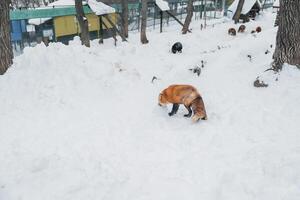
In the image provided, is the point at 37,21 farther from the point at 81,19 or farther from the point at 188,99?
the point at 188,99

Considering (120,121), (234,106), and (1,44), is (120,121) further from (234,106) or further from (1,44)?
(1,44)

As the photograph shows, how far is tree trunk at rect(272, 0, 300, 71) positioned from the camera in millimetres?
7973

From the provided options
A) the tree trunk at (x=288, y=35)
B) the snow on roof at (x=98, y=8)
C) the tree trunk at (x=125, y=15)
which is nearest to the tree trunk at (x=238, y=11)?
the tree trunk at (x=125, y=15)

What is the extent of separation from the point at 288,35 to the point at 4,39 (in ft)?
24.1

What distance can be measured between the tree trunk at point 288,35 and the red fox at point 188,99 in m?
2.57

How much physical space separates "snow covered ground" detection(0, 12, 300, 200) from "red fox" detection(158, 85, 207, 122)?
233 mm

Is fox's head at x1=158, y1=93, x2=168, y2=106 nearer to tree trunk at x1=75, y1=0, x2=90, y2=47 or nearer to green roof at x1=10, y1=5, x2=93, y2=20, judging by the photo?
tree trunk at x1=75, y1=0, x2=90, y2=47

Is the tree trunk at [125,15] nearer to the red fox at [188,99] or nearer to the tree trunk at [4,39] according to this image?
the tree trunk at [4,39]

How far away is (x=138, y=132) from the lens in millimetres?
7148

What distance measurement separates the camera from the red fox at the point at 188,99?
23.8ft

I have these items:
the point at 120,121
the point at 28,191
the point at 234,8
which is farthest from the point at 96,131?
the point at 234,8

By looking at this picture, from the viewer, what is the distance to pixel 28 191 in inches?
200

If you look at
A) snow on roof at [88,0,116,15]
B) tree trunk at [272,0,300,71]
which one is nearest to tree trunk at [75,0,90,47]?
snow on roof at [88,0,116,15]

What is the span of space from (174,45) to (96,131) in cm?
916
